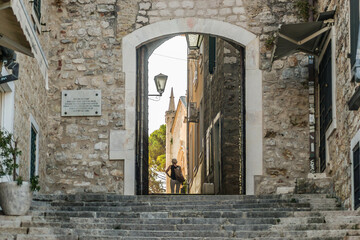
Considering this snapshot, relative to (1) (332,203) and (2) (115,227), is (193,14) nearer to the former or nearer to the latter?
(1) (332,203)

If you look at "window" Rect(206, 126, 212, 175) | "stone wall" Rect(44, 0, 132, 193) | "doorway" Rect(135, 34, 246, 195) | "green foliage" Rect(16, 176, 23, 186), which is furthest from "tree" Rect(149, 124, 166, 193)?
"green foliage" Rect(16, 176, 23, 186)

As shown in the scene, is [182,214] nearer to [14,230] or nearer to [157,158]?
[14,230]

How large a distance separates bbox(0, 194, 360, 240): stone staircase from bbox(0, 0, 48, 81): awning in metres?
1.93

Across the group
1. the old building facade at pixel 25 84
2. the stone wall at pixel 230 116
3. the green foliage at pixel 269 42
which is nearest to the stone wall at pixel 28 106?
the old building facade at pixel 25 84

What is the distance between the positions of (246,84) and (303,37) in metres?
1.86

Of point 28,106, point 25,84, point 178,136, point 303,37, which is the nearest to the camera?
point 25,84

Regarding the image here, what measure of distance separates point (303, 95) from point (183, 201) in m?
4.07

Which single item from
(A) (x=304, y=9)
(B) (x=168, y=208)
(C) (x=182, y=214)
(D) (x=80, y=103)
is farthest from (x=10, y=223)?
(A) (x=304, y=9)

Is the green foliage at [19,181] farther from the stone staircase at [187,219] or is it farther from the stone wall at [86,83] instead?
the stone wall at [86,83]

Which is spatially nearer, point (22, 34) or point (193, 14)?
point (22, 34)

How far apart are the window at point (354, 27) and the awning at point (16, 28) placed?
3905 mm

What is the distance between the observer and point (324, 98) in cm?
1462

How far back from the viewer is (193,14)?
52.6 ft

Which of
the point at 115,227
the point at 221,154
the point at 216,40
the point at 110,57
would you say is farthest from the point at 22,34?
the point at 216,40
